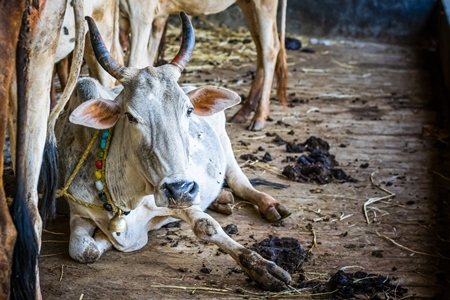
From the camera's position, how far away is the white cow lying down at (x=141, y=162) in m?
4.34

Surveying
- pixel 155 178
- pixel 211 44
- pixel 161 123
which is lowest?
pixel 211 44

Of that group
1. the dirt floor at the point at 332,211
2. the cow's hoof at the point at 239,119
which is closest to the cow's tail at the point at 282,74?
the dirt floor at the point at 332,211

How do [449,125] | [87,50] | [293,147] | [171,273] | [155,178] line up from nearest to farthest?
[155,178], [171,273], [87,50], [293,147], [449,125]

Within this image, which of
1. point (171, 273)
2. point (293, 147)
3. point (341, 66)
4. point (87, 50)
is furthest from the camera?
point (341, 66)

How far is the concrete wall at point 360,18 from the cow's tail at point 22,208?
8.48m

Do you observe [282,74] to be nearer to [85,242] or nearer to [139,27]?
[139,27]

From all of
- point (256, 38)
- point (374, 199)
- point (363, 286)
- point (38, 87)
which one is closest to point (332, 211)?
point (374, 199)

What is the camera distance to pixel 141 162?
4.45 meters

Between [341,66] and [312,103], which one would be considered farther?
[341,66]

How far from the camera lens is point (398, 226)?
5.62m

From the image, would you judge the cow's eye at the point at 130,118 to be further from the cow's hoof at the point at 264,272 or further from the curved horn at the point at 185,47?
the cow's hoof at the point at 264,272

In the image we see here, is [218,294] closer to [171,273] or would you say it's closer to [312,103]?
[171,273]

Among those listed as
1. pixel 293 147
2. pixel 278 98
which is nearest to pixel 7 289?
pixel 293 147

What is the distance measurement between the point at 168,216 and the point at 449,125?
12.4ft
